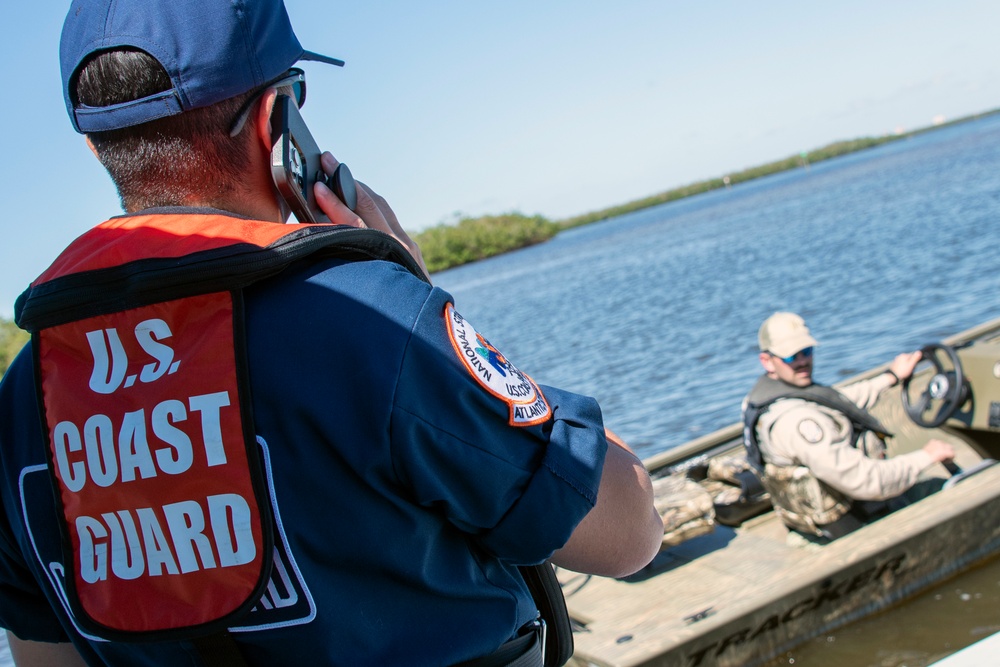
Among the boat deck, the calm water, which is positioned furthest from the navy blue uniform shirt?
the calm water

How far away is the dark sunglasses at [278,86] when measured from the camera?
1.29 m

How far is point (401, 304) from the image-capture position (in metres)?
1.13

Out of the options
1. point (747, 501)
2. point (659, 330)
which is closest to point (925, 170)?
point (659, 330)

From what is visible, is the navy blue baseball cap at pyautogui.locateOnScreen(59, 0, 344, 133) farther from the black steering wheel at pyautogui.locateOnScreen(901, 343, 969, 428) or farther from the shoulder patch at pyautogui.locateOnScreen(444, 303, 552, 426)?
the black steering wheel at pyautogui.locateOnScreen(901, 343, 969, 428)

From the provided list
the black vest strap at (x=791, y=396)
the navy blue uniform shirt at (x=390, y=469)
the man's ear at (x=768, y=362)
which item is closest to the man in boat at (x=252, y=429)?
the navy blue uniform shirt at (x=390, y=469)

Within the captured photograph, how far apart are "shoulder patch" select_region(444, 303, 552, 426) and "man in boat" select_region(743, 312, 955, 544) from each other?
Result: 4.55 meters

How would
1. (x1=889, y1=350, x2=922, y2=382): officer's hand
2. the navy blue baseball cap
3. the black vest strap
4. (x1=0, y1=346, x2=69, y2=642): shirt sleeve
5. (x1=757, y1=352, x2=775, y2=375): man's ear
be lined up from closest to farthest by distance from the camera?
the navy blue baseball cap < (x1=0, y1=346, x2=69, y2=642): shirt sleeve < the black vest strap < (x1=757, y1=352, x2=775, y2=375): man's ear < (x1=889, y1=350, x2=922, y2=382): officer's hand

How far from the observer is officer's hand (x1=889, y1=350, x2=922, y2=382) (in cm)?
644

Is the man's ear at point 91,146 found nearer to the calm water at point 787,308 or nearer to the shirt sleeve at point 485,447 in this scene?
the shirt sleeve at point 485,447

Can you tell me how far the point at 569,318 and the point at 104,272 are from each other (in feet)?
82.2

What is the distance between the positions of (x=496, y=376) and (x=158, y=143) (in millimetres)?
564

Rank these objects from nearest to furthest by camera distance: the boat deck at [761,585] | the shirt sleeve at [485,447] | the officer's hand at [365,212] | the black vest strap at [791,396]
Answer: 1. the shirt sleeve at [485,447]
2. the officer's hand at [365,212]
3. the boat deck at [761,585]
4. the black vest strap at [791,396]

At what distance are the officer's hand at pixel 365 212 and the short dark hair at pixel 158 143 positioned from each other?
0.15 m

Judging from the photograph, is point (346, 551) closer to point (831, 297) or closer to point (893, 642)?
point (893, 642)
